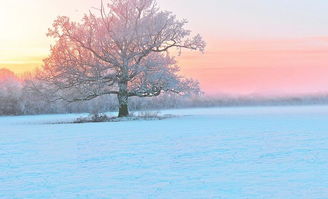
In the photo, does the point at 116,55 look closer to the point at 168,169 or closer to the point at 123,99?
the point at 123,99

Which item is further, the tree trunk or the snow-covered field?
the tree trunk

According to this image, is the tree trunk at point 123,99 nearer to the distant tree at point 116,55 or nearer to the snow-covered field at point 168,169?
the distant tree at point 116,55

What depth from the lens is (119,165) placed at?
12.7m

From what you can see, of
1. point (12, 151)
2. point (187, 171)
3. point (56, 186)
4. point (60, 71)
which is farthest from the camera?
point (60, 71)

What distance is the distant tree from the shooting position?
38.5 meters

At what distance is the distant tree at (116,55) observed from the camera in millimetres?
38469

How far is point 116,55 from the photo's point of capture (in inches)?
1548

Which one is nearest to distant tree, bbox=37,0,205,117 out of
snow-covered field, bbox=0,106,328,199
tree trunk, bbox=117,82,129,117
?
tree trunk, bbox=117,82,129,117

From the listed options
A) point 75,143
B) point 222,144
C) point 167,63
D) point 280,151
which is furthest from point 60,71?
point 280,151

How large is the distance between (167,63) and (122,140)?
21.4 m

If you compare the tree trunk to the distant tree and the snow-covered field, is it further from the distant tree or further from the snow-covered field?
the snow-covered field

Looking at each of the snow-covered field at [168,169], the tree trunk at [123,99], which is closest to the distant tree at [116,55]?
the tree trunk at [123,99]

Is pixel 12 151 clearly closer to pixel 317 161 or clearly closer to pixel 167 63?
pixel 317 161

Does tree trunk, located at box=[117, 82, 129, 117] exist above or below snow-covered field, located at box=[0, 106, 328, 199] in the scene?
above
